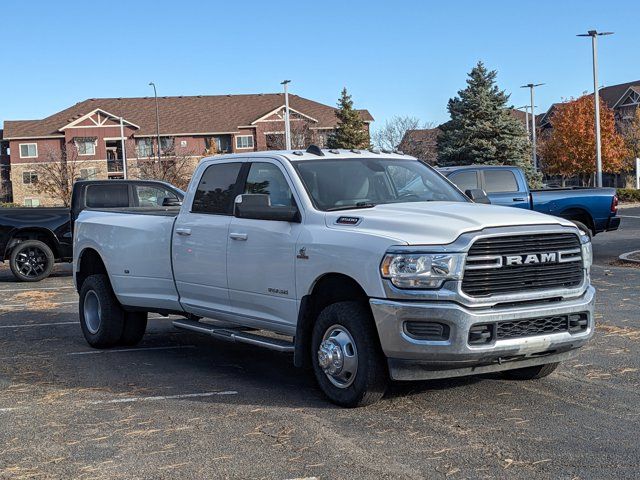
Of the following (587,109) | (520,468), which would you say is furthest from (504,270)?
(587,109)

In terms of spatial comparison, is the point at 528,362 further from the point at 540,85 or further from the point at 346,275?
the point at 540,85

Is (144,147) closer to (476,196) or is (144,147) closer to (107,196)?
(107,196)

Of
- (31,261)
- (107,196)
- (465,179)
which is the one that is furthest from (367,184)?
(31,261)

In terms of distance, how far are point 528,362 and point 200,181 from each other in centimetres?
357

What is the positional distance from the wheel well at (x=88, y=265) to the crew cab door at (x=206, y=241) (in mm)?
1862

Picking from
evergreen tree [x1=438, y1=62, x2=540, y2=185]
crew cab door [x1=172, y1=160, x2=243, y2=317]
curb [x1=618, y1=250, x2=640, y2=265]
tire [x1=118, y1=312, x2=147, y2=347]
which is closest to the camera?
crew cab door [x1=172, y1=160, x2=243, y2=317]

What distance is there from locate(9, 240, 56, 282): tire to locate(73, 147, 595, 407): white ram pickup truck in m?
9.02

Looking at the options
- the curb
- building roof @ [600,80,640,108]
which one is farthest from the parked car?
building roof @ [600,80,640,108]

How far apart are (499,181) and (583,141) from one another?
165ft

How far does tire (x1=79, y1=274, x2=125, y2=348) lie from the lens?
9.39 meters

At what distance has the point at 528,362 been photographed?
649 centimetres

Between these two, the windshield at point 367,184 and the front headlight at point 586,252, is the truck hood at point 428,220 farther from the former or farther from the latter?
the windshield at point 367,184

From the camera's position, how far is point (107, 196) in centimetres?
1677

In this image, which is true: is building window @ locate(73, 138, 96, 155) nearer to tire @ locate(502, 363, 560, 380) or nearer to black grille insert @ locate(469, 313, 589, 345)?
tire @ locate(502, 363, 560, 380)
